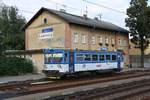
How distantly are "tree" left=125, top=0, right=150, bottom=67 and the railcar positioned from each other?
65.4ft

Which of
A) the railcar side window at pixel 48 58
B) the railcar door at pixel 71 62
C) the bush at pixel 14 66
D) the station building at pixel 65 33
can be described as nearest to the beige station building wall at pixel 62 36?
the station building at pixel 65 33

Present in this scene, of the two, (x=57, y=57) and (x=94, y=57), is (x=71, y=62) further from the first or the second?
(x=94, y=57)

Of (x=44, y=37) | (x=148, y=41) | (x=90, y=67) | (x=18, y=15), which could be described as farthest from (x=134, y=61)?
(x=18, y=15)

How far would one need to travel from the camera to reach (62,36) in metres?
41.8

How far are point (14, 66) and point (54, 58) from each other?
269 inches

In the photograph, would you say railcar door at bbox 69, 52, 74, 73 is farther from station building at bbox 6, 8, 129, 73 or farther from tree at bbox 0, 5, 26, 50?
tree at bbox 0, 5, 26, 50

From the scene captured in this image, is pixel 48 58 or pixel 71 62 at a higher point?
pixel 48 58

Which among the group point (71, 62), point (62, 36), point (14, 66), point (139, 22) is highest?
point (139, 22)

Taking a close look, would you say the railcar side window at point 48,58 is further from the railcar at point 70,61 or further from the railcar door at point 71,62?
the railcar door at point 71,62

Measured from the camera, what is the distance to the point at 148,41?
50.4 metres

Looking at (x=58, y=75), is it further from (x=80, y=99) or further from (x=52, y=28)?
(x=52, y=28)

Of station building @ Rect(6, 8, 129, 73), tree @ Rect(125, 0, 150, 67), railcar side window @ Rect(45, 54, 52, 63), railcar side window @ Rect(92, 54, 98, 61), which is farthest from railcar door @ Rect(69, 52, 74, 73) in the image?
tree @ Rect(125, 0, 150, 67)

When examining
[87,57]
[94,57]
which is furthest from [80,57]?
[94,57]

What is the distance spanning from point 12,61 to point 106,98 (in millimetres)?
19194
